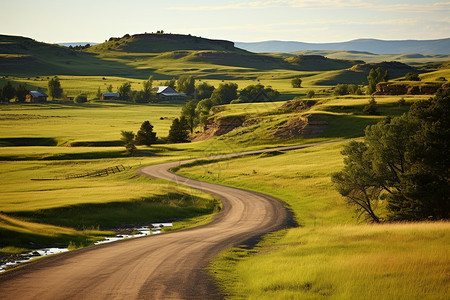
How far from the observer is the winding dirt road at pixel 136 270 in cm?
1948

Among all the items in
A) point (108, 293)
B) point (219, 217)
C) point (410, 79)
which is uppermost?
point (410, 79)

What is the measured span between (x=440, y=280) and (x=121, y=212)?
1274 inches

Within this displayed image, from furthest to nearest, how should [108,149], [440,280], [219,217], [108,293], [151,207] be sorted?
[108,149] → [151,207] → [219,217] → [108,293] → [440,280]

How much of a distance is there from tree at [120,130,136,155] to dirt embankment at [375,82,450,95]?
2365 inches

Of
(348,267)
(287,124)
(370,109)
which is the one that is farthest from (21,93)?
(348,267)

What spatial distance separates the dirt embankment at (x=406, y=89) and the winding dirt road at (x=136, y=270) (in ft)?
268

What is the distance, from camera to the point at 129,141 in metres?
100

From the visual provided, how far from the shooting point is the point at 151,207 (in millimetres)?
47938

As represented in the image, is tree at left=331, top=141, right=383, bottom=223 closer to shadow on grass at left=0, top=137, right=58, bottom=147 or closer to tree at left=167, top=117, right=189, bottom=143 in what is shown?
tree at left=167, top=117, right=189, bottom=143

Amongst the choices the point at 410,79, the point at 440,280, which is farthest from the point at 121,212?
the point at 410,79

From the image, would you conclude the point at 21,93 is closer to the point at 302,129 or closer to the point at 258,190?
the point at 302,129

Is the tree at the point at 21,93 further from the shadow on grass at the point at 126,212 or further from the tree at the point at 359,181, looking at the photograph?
the tree at the point at 359,181

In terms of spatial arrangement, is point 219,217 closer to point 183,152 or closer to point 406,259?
point 406,259

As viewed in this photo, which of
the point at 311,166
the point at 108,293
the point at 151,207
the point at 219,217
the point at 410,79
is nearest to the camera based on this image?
the point at 108,293
